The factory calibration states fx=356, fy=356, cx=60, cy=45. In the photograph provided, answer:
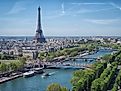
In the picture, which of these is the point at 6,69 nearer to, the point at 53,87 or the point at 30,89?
the point at 30,89

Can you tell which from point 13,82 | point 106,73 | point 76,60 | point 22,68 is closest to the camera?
point 106,73

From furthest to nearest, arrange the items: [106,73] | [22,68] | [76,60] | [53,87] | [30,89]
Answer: [76,60] → [22,68] → [106,73] → [30,89] → [53,87]

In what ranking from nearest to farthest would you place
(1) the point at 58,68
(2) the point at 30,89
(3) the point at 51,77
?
(2) the point at 30,89
(3) the point at 51,77
(1) the point at 58,68

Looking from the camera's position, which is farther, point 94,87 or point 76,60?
point 76,60

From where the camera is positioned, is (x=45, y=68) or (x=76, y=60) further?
(x=76, y=60)

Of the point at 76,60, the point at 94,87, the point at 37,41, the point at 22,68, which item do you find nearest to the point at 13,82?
the point at 22,68

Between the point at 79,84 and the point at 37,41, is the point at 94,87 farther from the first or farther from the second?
the point at 37,41

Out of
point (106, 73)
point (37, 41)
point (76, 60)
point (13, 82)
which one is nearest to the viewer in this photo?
point (106, 73)

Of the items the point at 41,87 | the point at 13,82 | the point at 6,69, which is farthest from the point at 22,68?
the point at 41,87

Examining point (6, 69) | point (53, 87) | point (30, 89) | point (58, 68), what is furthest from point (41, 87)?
point (58, 68)
